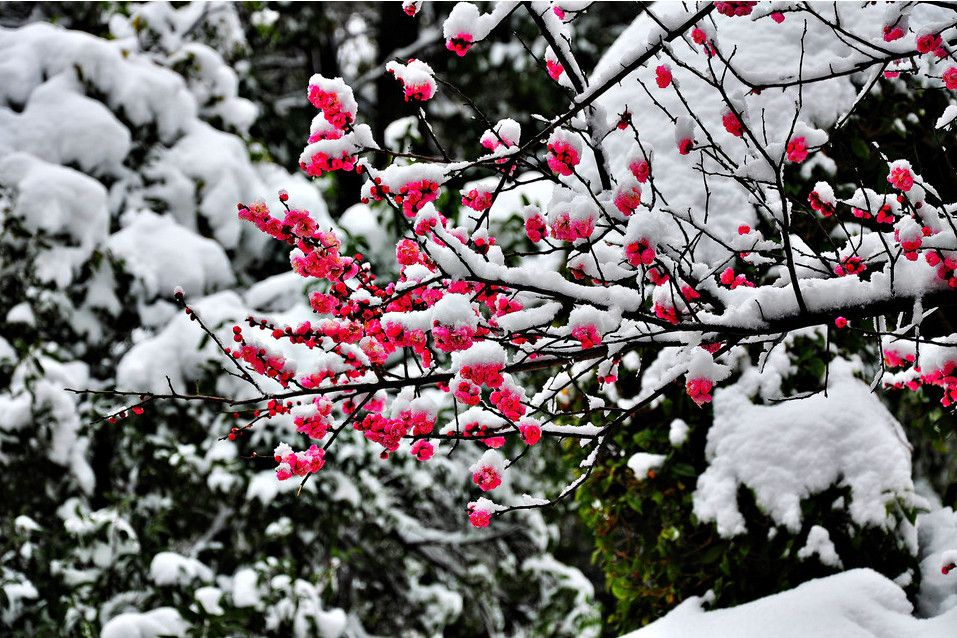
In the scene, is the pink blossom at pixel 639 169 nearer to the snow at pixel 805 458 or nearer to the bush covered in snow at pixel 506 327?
the bush covered in snow at pixel 506 327

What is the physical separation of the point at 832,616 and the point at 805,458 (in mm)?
661

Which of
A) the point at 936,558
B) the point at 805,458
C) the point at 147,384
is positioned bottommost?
the point at 147,384

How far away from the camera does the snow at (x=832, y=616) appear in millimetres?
2400

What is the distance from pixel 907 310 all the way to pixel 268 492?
152 inches

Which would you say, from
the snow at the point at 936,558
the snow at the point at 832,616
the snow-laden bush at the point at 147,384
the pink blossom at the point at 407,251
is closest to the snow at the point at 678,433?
the snow at the point at 832,616

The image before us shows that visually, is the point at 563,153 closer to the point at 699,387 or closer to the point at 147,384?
the point at 699,387

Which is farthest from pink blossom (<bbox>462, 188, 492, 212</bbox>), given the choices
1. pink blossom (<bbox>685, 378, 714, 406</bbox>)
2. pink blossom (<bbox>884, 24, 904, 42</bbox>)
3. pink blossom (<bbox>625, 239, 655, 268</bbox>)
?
pink blossom (<bbox>884, 24, 904, 42</bbox>)

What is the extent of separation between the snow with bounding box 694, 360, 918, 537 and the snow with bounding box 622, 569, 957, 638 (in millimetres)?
308

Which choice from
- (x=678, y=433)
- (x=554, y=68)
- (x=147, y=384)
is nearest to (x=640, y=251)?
(x=554, y=68)

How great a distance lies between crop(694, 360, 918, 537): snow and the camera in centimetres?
286

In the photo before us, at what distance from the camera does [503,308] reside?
7.34 feet

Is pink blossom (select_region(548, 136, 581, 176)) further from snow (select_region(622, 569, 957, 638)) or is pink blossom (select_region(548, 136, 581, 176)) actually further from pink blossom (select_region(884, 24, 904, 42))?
snow (select_region(622, 569, 957, 638))

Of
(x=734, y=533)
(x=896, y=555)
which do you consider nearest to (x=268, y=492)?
(x=734, y=533)

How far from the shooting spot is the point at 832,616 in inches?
96.4
